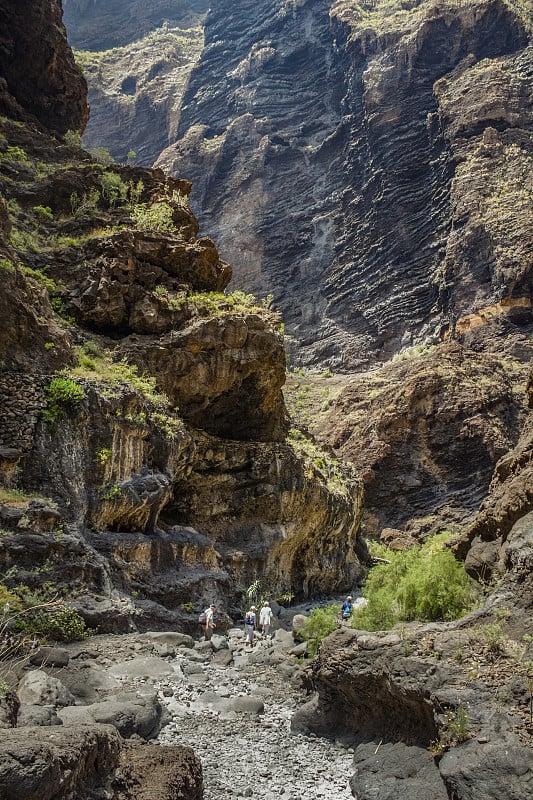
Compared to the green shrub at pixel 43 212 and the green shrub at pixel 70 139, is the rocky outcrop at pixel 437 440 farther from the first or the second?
the green shrub at pixel 43 212

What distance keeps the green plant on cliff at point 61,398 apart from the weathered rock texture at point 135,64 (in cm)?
7698

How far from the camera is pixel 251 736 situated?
31.8 ft

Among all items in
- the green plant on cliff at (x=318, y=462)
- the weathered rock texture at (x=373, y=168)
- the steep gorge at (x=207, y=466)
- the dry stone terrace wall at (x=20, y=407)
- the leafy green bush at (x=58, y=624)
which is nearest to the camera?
the steep gorge at (x=207, y=466)

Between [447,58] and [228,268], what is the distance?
61.9 meters

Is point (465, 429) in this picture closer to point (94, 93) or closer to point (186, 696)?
point (186, 696)

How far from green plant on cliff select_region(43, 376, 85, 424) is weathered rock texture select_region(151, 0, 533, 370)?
42810 mm

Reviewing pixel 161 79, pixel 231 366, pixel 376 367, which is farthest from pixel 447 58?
pixel 231 366

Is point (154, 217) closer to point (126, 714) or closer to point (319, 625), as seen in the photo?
point (319, 625)

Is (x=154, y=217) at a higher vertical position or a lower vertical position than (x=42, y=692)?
higher

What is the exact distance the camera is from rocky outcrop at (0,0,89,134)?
1150 inches

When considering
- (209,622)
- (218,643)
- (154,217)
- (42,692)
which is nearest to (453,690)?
(42,692)

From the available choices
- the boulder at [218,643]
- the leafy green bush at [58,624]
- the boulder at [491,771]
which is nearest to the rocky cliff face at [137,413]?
the leafy green bush at [58,624]

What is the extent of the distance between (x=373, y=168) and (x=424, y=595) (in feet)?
217

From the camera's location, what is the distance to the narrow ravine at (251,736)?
8.09 meters
